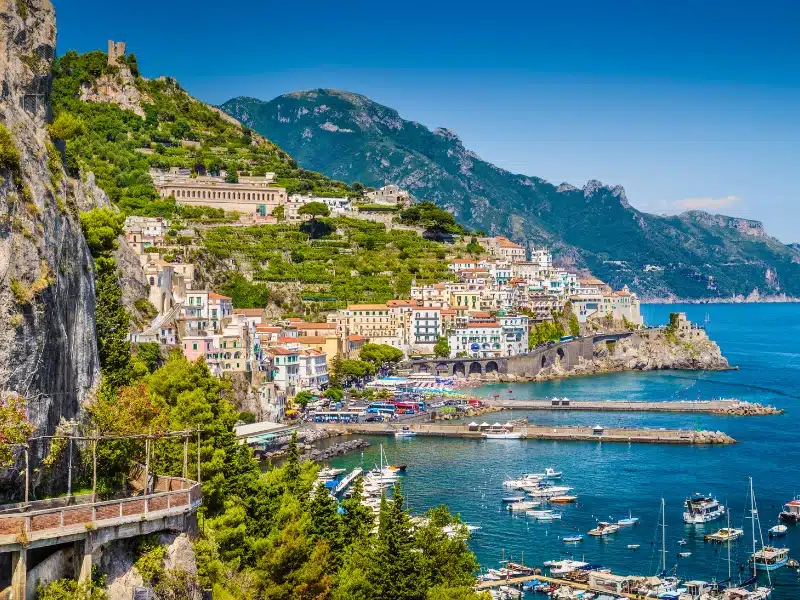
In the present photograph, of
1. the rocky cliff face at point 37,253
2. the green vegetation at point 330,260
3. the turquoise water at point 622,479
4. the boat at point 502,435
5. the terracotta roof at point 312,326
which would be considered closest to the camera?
the rocky cliff face at point 37,253

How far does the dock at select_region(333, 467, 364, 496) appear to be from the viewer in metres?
43.8

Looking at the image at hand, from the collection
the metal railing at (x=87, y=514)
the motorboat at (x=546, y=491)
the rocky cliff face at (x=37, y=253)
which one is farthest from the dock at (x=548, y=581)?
the metal railing at (x=87, y=514)

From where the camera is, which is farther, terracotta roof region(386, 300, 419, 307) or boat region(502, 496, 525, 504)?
terracotta roof region(386, 300, 419, 307)

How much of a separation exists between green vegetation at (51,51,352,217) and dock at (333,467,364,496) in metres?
42.8

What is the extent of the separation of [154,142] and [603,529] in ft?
262

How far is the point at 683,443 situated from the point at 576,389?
2626cm

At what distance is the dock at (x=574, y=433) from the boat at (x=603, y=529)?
2067cm

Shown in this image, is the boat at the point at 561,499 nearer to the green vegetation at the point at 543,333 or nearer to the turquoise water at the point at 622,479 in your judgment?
the turquoise water at the point at 622,479

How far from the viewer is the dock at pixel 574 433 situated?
59.0 m

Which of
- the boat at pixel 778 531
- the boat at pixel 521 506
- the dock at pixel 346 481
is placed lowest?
the boat at pixel 778 531

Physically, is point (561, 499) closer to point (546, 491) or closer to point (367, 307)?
point (546, 491)

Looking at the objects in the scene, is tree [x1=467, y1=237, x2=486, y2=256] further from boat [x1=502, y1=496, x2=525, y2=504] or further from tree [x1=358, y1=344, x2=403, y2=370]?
boat [x1=502, y1=496, x2=525, y2=504]

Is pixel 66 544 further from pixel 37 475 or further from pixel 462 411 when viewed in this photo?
pixel 462 411

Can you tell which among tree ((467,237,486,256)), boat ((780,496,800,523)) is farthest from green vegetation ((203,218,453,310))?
boat ((780,496,800,523))
